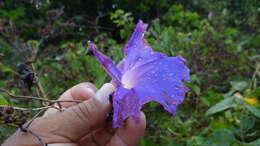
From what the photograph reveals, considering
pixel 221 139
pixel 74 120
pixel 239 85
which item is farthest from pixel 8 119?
pixel 239 85

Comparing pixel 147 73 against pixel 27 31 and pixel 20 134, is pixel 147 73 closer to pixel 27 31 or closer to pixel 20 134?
pixel 20 134

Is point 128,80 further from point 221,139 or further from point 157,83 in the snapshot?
point 221,139

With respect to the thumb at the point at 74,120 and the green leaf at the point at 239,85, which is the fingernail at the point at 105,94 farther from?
the green leaf at the point at 239,85

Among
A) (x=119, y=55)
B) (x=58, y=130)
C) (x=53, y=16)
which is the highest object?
(x=53, y=16)

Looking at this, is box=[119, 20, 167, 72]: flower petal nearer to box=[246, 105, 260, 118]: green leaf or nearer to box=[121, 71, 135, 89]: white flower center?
box=[121, 71, 135, 89]: white flower center

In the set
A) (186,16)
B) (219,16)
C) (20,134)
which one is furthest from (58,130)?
(219,16)
